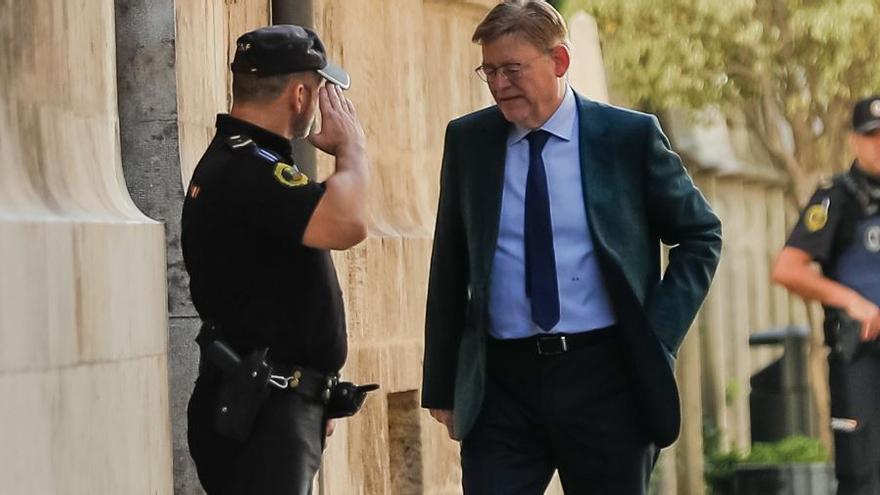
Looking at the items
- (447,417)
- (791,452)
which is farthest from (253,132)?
(791,452)

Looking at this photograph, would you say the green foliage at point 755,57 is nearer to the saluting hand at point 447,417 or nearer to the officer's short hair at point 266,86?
the saluting hand at point 447,417

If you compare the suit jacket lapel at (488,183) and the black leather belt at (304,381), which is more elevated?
the suit jacket lapel at (488,183)

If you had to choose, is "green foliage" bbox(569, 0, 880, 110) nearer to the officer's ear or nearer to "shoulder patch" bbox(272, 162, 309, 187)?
the officer's ear

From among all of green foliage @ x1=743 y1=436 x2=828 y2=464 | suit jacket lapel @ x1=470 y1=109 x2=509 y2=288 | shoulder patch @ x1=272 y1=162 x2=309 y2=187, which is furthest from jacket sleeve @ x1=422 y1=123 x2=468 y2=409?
green foliage @ x1=743 y1=436 x2=828 y2=464

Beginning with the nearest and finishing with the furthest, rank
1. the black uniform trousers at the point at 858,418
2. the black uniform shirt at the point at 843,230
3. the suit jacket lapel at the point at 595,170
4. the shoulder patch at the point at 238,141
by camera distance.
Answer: the shoulder patch at the point at 238,141 → the suit jacket lapel at the point at 595,170 → the black uniform trousers at the point at 858,418 → the black uniform shirt at the point at 843,230

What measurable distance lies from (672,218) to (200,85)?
254cm

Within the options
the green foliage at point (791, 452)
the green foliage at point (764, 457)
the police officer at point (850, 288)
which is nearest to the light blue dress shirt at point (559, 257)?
the police officer at point (850, 288)

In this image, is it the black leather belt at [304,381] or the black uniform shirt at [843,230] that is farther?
the black uniform shirt at [843,230]

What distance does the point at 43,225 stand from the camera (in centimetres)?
714

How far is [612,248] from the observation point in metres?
7.02

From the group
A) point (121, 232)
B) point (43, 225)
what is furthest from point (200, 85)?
point (43, 225)

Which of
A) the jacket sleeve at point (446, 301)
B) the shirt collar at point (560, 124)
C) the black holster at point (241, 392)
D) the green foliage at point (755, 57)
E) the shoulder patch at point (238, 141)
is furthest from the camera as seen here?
the green foliage at point (755, 57)

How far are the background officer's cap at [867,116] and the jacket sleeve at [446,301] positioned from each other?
336cm

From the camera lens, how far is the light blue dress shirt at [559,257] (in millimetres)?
7039
